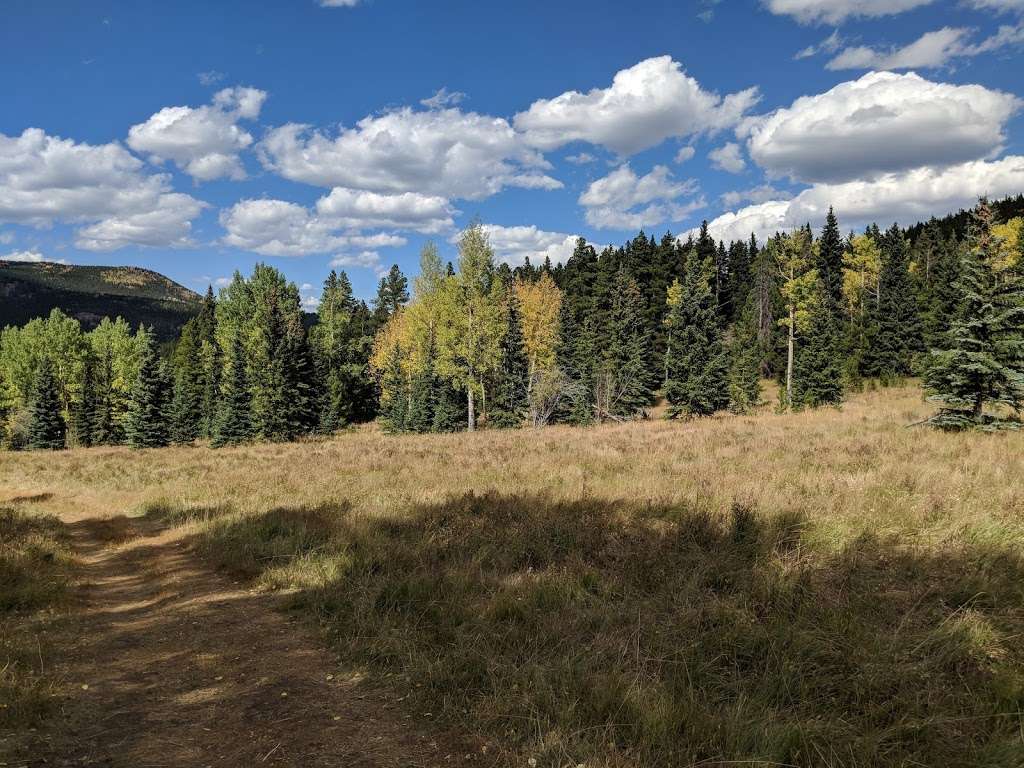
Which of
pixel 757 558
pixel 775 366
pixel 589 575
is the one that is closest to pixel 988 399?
pixel 757 558

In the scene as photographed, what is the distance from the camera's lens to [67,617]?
706 cm

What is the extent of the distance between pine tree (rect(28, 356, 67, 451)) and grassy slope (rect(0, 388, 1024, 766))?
53717 millimetres

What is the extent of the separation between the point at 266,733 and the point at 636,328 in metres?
53.8

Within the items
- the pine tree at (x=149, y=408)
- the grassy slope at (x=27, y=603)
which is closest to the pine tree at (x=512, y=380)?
the pine tree at (x=149, y=408)

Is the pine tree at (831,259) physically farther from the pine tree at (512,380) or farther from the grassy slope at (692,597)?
the grassy slope at (692,597)

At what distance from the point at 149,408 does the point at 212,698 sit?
51.2 metres

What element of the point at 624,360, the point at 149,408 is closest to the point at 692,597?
the point at 624,360

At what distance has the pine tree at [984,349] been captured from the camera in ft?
51.4

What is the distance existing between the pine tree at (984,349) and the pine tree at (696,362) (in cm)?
2207

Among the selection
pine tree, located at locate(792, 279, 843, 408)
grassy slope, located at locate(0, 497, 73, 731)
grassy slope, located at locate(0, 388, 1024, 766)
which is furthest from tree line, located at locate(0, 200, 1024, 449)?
grassy slope, located at locate(0, 497, 73, 731)

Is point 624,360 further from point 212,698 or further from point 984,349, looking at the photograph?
point 212,698

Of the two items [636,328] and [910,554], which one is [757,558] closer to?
[910,554]

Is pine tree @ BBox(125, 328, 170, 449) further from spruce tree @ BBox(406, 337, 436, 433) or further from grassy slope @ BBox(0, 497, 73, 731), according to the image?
grassy slope @ BBox(0, 497, 73, 731)

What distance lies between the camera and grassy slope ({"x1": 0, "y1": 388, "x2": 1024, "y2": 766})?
3.94 meters
